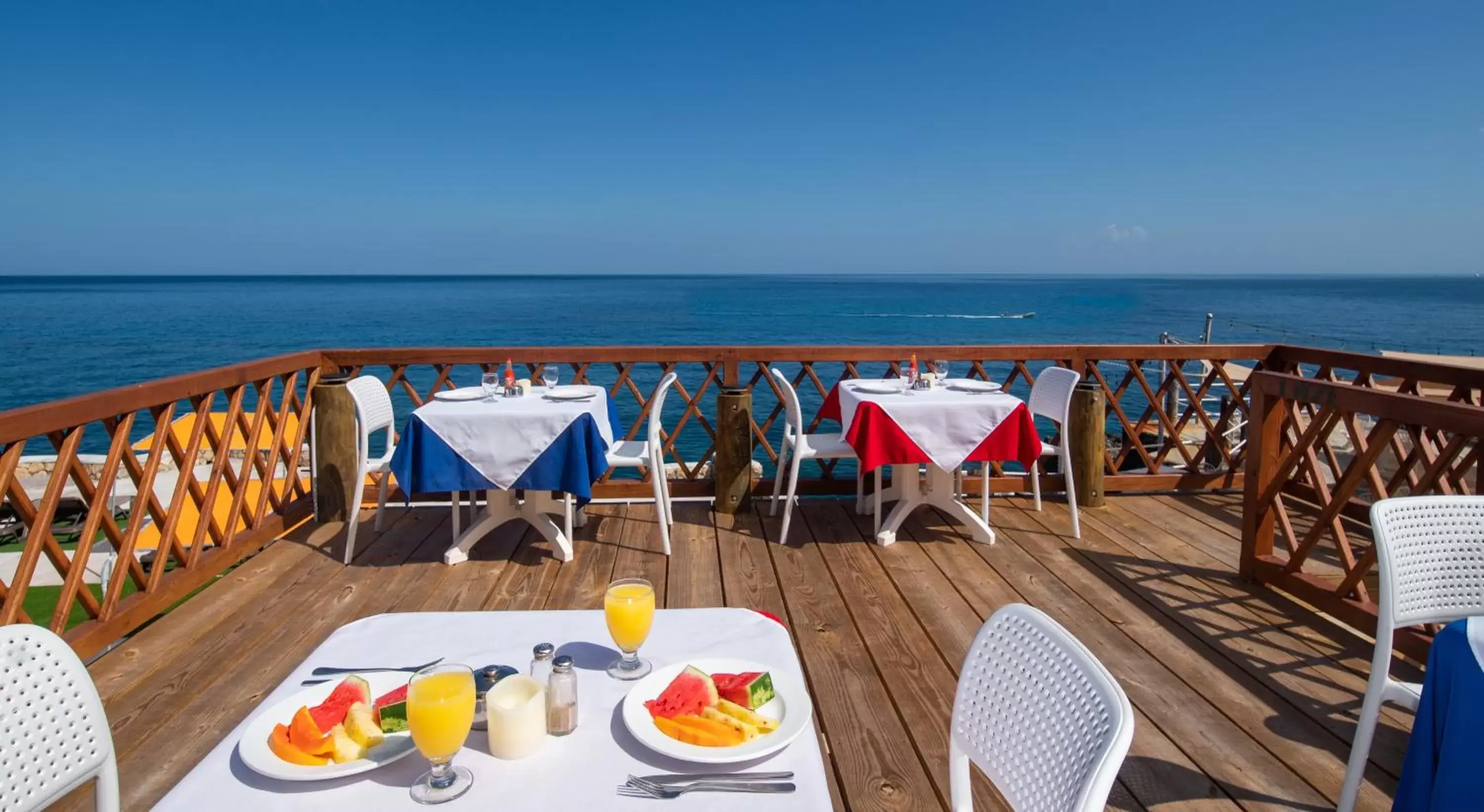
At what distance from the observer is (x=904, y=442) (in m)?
3.18

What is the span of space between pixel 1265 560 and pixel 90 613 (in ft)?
13.4

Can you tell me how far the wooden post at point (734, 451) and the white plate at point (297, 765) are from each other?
9.26ft

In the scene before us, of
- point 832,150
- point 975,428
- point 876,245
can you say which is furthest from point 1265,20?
point 876,245

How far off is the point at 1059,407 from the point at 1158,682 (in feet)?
5.06

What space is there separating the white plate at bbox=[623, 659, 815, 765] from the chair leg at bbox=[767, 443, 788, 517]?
264 cm

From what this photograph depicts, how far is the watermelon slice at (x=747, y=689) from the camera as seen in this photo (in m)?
0.87

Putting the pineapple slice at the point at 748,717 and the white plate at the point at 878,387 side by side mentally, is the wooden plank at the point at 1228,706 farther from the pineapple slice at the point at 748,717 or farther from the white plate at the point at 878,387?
the pineapple slice at the point at 748,717

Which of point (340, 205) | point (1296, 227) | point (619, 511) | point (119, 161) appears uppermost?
point (119, 161)

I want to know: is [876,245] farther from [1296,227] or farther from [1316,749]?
[1316,749]

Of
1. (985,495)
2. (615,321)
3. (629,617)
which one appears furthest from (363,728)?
(615,321)

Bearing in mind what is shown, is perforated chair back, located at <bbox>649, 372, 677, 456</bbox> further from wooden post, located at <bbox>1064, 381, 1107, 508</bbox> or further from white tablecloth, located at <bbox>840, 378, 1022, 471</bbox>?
wooden post, located at <bbox>1064, 381, 1107, 508</bbox>

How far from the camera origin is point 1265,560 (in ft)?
9.31

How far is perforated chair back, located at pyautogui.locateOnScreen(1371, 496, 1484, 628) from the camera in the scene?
1469 mm

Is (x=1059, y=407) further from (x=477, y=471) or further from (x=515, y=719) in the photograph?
(x=515, y=719)
